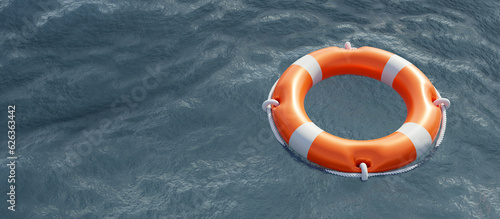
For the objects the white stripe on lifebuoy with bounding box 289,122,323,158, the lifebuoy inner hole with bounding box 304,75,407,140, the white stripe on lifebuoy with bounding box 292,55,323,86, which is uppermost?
the white stripe on lifebuoy with bounding box 292,55,323,86

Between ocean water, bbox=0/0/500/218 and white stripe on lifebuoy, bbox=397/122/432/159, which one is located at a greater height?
ocean water, bbox=0/0/500/218

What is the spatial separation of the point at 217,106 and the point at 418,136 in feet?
5.94

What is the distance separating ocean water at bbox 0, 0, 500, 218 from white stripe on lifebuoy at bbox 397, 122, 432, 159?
0.83 ft

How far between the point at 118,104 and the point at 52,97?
2.19 feet

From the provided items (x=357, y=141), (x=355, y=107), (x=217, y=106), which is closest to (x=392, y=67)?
(x=355, y=107)

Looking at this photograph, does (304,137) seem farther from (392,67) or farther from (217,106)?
(392,67)

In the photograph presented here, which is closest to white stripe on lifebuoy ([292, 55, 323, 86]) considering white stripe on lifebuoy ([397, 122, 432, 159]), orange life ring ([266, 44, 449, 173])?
orange life ring ([266, 44, 449, 173])

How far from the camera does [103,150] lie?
4277mm

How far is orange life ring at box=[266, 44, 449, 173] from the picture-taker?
3834mm

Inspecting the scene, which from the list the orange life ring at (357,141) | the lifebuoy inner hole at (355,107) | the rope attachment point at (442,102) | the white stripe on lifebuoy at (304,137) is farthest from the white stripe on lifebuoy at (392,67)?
the white stripe on lifebuoy at (304,137)

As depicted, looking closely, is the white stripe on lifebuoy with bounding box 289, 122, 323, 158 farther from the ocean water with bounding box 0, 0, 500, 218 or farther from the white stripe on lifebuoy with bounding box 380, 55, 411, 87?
the white stripe on lifebuoy with bounding box 380, 55, 411, 87

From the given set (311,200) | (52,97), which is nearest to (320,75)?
(311,200)

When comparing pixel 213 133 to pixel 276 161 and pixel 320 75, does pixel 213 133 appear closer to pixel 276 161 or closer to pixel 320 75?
pixel 276 161

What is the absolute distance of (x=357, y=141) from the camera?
389 centimetres
